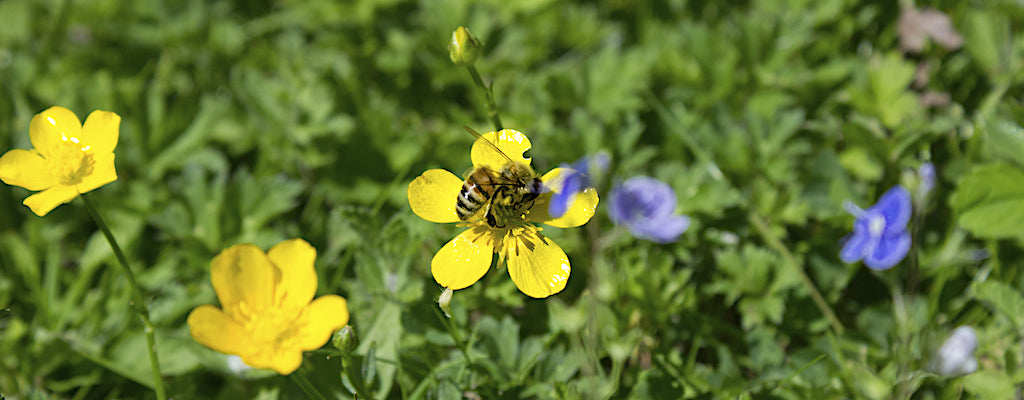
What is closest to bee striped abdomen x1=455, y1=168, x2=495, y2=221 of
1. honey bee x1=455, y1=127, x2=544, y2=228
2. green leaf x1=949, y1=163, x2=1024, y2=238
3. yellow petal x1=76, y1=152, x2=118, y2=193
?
honey bee x1=455, y1=127, x2=544, y2=228

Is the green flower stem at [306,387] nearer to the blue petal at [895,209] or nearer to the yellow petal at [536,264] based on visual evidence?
the yellow petal at [536,264]

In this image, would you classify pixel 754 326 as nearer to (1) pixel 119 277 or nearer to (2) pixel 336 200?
(2) pixel 336 200

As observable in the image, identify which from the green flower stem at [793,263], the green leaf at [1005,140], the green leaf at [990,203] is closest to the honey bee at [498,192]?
the green flower stem at [793,263]

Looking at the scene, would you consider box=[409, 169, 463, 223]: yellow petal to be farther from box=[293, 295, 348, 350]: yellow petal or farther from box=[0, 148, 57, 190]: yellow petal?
box=[0, 148, 57, 190]: yellow petal

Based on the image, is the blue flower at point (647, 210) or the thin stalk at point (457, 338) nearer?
the thin stalk at point (457, 338)

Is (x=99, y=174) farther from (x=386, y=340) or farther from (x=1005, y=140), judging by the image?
(x=1005, y=140)

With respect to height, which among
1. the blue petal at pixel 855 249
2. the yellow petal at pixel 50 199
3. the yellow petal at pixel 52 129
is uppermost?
the yellow petal at pixel 52 129

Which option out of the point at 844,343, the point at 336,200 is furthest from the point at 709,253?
the point at 336,200
